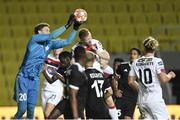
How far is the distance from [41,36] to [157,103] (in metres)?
2.36

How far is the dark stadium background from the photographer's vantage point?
870 inches

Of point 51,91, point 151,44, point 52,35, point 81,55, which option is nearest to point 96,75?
point 81,55

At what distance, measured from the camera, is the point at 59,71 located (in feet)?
47.0

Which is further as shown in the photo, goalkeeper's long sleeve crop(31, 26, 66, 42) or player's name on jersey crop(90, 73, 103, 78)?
goalkeeper's long sleeve crop(31, 26, 66, 42)

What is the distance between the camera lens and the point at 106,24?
2366 cm

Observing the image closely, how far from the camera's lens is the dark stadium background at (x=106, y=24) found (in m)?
22.1

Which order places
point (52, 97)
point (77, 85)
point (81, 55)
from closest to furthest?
point (77, 85) < point (81, 55) < point (52, 97)

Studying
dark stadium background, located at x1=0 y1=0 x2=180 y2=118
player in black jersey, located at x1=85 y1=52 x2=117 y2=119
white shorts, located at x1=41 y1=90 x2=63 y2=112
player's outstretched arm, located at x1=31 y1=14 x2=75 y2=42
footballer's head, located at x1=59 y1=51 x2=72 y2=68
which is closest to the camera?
player in black jersey, located at x1=85 y1=52 x2=117 y2=119

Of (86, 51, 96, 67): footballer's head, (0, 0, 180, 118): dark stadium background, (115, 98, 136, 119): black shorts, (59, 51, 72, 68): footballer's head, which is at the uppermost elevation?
(0, 0, 180, 118): dark stadium background

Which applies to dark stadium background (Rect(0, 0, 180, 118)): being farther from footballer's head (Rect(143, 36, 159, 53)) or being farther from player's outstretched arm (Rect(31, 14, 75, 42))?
footballer's head (Rect(143, 36, 159, 53))

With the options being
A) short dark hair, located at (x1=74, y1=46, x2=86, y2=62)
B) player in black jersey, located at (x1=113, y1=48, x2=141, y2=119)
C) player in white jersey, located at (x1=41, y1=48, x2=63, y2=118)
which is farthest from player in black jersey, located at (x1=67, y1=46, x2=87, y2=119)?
player in black jersey, located at (x1=113, y1=48, x2=141, y2=119)

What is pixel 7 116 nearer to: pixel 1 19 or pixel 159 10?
pixel 1 19

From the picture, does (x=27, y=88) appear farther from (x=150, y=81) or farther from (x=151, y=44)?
(x=151, y=44)

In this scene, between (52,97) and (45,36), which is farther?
(52,97)
